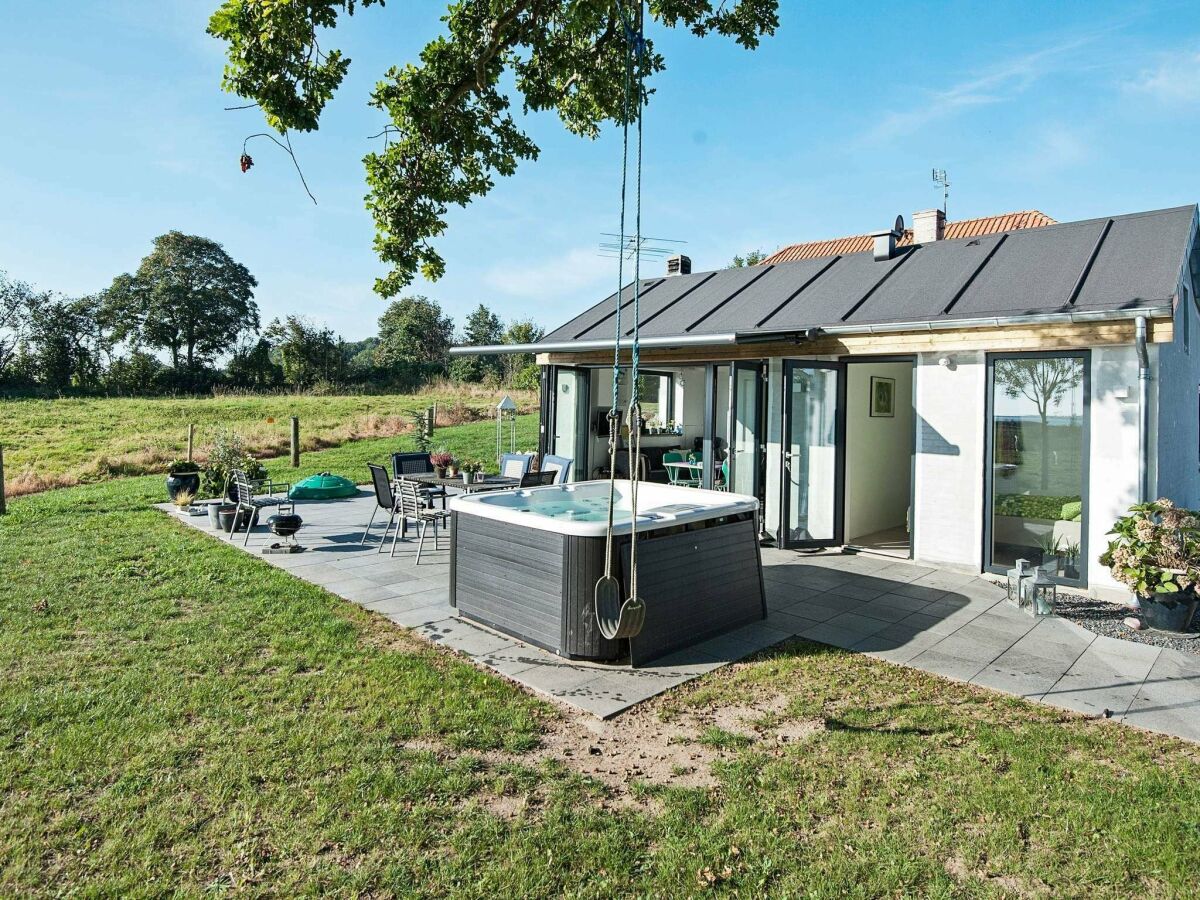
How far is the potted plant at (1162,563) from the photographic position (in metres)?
5.03

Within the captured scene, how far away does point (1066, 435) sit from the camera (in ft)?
20.9

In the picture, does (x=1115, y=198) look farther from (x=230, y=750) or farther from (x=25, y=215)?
(x=25, y=215)

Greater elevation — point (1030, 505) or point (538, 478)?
point (538, 478)

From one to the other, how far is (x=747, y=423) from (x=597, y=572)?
15.3 ft

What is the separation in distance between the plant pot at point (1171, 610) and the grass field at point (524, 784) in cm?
213

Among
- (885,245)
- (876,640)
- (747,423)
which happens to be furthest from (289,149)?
(885,245)

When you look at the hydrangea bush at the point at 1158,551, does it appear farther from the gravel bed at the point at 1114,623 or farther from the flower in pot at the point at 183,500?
the flower in pot at the point at 183,500

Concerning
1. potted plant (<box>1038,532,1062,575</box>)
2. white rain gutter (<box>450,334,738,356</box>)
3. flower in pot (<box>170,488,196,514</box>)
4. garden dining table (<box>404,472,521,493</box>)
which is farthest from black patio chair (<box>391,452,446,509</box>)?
potted plant (<box>1038,532,1062,575</box>)

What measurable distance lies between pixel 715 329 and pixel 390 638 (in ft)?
20.1

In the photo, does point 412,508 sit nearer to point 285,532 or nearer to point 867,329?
point 285,532

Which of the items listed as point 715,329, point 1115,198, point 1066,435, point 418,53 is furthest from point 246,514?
point 1115,198

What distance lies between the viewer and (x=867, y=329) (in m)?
7.43

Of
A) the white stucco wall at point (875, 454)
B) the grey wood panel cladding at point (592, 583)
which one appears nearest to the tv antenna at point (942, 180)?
the white stucco wall at point (875, 454)

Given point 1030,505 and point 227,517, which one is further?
point 227,517
